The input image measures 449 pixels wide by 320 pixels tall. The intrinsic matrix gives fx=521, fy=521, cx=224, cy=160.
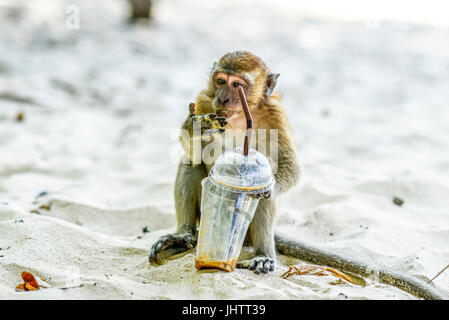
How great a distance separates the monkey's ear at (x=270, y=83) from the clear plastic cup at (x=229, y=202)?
1.05 meters

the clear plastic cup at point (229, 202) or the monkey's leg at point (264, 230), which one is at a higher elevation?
the clear plastic cup at point (229, 202)

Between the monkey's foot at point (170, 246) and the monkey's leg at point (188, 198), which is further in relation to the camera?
the monkey's leg at point (188, 198)

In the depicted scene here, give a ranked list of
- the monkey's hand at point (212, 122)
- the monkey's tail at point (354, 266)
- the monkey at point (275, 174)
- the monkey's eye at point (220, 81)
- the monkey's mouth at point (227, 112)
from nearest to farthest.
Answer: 1. the monkey's tail at point (354, 266)
2. the monkey's hand at point (212, 122)
3. the monkey at point (275, 174)
4. the monkey's mouth at point (227, 112)
5. the monkey's eye at point (220, 81)

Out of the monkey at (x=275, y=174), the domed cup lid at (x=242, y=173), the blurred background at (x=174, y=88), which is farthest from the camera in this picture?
the blurred background at (x=174, y=88)

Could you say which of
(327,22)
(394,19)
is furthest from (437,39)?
(327,22)

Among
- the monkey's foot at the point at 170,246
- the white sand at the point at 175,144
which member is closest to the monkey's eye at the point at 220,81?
the monkey's foot at the point at 170,246

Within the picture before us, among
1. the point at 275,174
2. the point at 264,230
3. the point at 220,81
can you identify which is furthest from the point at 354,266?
the point at 220,81

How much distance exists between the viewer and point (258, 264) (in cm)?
326

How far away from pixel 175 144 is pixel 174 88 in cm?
217

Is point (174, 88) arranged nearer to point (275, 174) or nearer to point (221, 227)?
point (275, 174)

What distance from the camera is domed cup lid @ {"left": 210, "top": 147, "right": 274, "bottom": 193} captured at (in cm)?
270

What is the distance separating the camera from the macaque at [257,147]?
134 inches

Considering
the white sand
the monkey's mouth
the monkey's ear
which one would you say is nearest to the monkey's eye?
the monkey's mouth

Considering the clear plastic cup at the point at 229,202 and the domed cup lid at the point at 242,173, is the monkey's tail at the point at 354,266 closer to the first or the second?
the clear plastic cup at the point at 229,202
